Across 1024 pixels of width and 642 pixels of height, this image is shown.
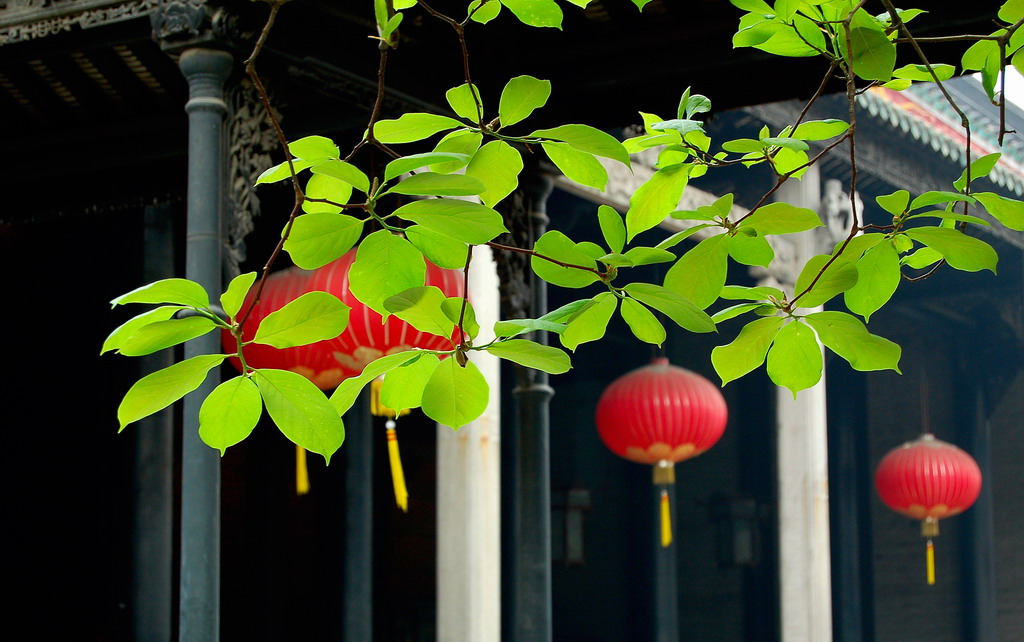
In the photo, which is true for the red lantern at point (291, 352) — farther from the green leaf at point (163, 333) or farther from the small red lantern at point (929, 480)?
the small red lantern at point (929, 480)

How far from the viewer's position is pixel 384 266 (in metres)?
1.39

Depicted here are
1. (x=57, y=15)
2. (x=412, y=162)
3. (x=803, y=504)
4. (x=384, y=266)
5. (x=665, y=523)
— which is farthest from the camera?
(x=803, y=504)

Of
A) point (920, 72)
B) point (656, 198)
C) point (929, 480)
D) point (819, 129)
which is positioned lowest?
point (929, 480)

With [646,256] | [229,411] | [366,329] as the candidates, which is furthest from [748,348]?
[366,329]

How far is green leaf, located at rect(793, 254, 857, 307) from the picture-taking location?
1569 millimetres

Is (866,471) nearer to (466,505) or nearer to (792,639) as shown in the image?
(792,639)

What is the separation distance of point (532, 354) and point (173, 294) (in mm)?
384

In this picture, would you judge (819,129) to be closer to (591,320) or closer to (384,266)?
(591,320)

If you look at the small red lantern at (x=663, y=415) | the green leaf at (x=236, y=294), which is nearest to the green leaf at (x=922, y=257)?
the green leaf at (x=236, y=294)

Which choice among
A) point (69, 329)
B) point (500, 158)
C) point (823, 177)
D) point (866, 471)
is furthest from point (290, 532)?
point (500, 158)

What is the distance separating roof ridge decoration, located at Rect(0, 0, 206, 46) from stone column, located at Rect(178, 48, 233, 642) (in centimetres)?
33

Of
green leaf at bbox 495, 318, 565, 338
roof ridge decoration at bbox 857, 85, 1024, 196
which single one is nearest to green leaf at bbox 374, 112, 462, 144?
green leaf at bbox 495, 318, 565, 338

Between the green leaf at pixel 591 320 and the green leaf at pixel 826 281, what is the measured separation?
219 millimetres

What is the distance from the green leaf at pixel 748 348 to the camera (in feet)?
5.22
